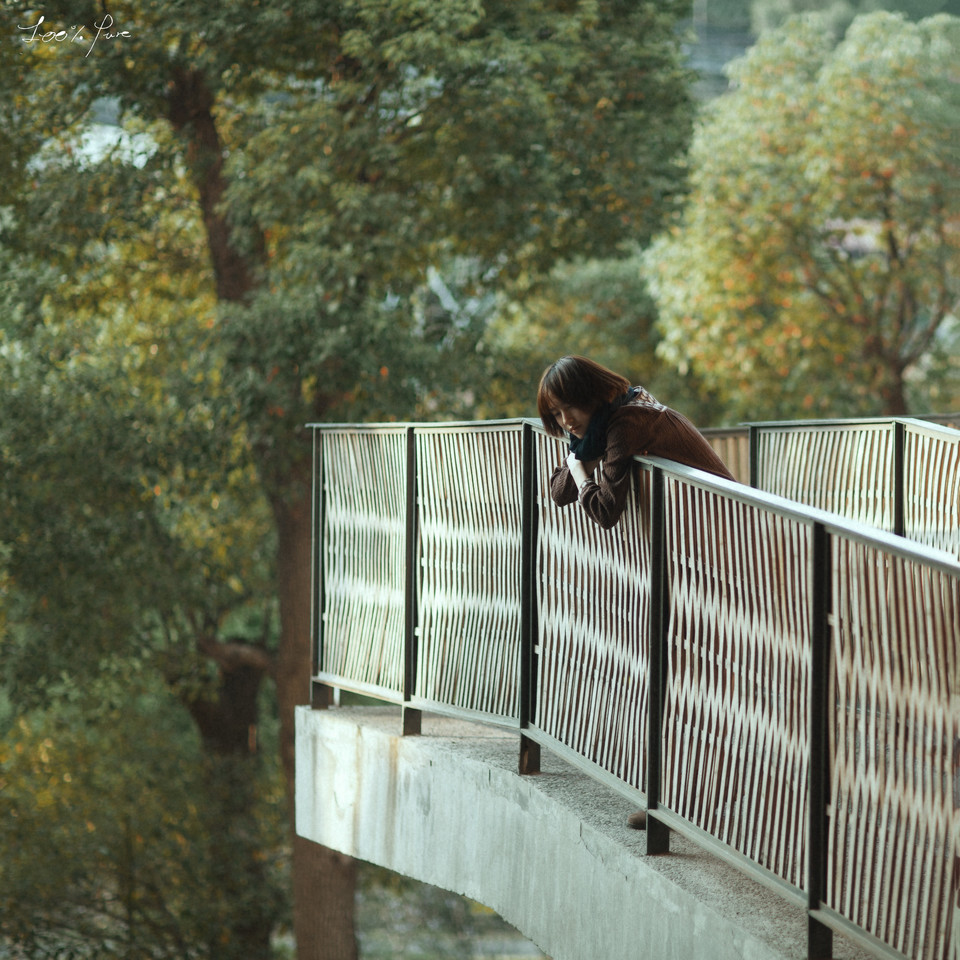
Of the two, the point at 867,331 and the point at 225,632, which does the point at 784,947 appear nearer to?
the point at 867,331

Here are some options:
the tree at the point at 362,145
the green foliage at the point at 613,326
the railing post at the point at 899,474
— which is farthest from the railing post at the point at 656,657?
the green foliage at the point at 613,326

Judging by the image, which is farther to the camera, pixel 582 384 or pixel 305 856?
pixel 305 856

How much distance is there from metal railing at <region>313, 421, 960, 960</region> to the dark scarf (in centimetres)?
18

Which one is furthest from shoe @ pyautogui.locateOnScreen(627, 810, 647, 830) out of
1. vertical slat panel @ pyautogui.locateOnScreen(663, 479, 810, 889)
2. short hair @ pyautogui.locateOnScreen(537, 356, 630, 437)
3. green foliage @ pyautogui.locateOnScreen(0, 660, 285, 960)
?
green foliage @ pyautogui.locateOnScreen(0, 660, 285, 960)

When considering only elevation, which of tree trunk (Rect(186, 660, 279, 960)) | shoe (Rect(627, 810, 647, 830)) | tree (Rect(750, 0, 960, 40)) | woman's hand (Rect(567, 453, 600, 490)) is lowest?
tree trunk (Rect(186, 660, 279, 960))

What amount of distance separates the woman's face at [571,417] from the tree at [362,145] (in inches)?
271

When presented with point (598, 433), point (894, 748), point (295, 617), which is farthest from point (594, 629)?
point (295, 617)

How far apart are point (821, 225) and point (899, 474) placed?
11.8 meters

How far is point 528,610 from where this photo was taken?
4.91 m

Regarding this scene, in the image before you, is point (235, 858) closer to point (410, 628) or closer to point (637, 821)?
point (410, 628)

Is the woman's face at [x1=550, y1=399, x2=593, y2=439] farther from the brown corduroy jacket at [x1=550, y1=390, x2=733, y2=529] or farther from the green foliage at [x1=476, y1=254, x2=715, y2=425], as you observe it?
the green foliage at [x1=476, y1=254, x2=715, y2=425]

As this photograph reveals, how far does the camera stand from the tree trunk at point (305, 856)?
1407 centimetres

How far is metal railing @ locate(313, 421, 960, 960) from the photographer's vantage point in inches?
106

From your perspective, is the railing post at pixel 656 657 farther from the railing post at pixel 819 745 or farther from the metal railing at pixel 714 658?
the railing post at pixel 819 745
